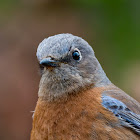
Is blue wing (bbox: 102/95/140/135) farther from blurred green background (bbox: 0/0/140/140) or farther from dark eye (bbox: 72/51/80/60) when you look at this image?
blurred green background (bbox: 0/0/140/140)

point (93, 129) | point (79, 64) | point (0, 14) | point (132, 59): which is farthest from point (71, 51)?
point (0, 14)

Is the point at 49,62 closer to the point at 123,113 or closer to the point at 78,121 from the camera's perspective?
the point at 78,121

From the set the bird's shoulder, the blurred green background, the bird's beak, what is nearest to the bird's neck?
the bird's shoulder

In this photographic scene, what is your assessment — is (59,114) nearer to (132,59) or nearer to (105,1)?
(132,59)

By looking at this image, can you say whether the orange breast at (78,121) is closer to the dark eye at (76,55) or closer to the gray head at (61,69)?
the gray head at (61,69)

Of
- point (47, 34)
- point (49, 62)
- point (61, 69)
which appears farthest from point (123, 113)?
point (47, 34)

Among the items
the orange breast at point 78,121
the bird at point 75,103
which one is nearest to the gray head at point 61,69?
the bird at point 75,103
